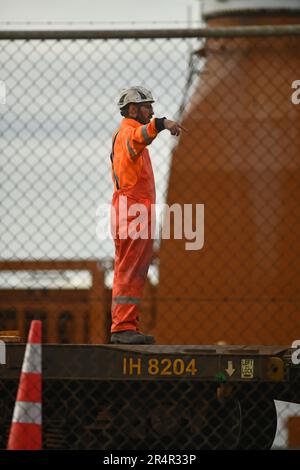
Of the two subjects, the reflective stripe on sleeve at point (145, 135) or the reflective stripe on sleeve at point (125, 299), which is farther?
the reflective stripe on sleeve at point (125, 299)

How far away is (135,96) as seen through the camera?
26.4 feet

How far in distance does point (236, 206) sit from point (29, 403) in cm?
1022

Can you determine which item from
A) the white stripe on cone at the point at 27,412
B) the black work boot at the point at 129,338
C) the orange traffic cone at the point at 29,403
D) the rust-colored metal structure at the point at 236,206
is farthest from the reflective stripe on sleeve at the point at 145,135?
the rust-colored metal structure at the point at 236,206

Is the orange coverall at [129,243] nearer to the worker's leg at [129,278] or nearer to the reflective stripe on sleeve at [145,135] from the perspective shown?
the worker's leg at [129,278]

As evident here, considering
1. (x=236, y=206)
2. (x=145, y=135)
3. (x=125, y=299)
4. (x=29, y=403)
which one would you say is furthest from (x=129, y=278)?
(x=236, y=206)

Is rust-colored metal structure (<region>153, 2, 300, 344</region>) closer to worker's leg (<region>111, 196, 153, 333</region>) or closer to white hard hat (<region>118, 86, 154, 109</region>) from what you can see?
white hard hat (<region>118, 86, 154, 109</region>)

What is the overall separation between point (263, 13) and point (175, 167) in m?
2.52

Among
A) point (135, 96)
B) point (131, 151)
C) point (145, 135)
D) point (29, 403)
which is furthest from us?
point (135, 96)

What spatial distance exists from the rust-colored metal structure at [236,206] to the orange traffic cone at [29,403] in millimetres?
9128

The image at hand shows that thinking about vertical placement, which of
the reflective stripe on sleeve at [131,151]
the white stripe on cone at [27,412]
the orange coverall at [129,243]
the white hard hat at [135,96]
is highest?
the white hard hat at [135,96]

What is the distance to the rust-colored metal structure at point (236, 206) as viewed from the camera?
1638 centimetres

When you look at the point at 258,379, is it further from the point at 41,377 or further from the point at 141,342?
the point at 41,377

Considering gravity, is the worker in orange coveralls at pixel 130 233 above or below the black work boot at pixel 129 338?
above

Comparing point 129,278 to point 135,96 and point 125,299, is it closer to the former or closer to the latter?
point 125,299
